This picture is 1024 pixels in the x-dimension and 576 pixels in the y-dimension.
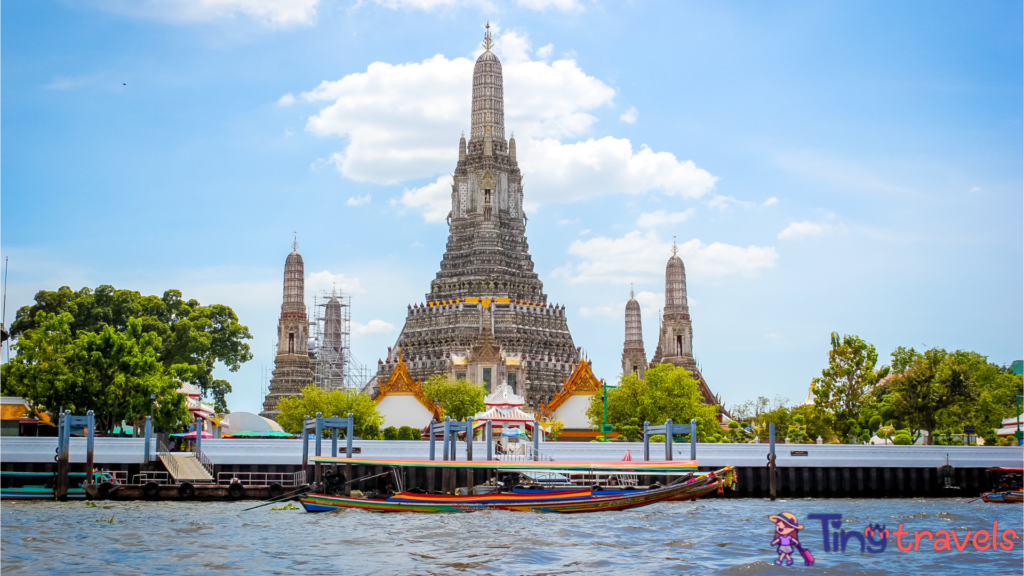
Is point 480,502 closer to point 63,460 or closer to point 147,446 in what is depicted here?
point 147,446

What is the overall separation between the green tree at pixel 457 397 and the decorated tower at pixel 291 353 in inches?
757

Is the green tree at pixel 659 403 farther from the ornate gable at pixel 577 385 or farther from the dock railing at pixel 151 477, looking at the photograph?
the dock railing at pixel 151 477

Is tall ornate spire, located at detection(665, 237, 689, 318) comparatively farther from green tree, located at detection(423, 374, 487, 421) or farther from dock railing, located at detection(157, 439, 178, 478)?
dock railing, located at detection(157, 439, 178, 478)

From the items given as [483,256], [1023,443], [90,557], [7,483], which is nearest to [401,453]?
[7,483]

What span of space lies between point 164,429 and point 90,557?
30207mm

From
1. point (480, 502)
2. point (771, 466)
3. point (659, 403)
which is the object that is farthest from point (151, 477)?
point (659, 403)

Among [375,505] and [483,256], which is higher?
[483,256]

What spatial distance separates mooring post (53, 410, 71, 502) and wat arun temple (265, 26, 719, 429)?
41.6 m

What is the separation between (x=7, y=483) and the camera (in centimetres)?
4341

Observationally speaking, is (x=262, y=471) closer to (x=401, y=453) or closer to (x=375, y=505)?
(x=401, y=453)

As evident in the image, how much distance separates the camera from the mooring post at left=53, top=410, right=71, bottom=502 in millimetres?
41375

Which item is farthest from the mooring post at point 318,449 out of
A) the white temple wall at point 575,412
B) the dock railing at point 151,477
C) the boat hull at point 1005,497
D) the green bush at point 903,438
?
the green bush at point 903,438

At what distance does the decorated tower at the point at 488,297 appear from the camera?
86750 mm

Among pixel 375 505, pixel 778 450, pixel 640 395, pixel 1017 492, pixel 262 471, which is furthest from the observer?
pixel 640 395
